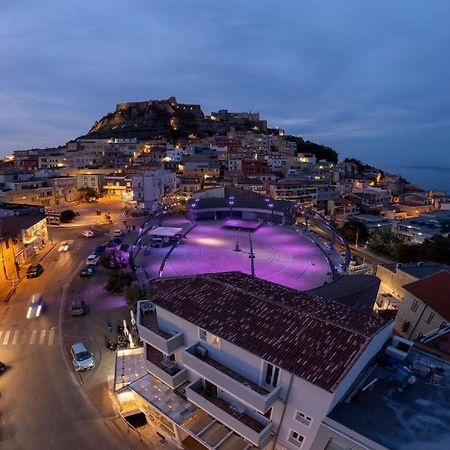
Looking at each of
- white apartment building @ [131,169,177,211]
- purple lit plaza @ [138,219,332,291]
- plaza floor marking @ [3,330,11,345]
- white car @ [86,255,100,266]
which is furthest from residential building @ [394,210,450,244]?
plaza floor marking @ [3,330,11,345]

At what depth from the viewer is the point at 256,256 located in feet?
121

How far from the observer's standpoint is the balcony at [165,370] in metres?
13.9

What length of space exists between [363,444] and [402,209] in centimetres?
6412

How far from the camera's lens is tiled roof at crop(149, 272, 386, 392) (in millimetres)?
10334

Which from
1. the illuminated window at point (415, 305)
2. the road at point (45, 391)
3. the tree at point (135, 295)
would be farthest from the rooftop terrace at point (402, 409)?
the tree at point (135, 295)

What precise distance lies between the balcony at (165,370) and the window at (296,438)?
4.72 meters

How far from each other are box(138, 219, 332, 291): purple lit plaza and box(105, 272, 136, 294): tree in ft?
9.92

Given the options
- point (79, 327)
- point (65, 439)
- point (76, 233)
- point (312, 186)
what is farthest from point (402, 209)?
point (65, 439)

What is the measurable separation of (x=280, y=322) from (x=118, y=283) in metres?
20.1

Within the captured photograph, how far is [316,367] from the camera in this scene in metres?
10.2

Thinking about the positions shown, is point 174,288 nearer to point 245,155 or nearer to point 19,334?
point 19,334

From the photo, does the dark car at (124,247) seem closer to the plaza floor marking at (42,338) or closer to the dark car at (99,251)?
the dark car at (99,251)

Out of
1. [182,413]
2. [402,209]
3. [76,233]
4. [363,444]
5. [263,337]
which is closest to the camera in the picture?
[363,444]

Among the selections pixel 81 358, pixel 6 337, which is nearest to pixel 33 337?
pixel 6 337
